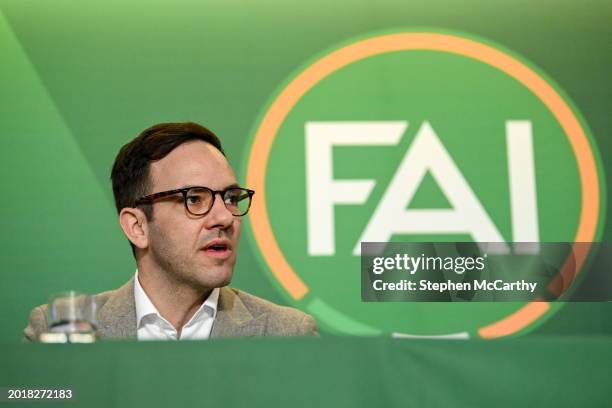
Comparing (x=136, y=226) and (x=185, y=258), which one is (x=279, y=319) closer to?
(x=185, y=258)

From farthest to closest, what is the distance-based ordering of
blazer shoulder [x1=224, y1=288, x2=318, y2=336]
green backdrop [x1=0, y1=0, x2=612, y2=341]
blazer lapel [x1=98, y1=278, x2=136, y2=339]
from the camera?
green backdrop [x1=0, y1=0, x2=612, y2=341] → blazer shoulder [x1=224, y1=288, x2=318, y2=336] → blazer lapel [x1=98, y1=278, x2=136, y2=339]

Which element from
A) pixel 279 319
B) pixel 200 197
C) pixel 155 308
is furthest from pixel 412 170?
pixel 155 308

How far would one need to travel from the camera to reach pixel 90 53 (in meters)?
3.01

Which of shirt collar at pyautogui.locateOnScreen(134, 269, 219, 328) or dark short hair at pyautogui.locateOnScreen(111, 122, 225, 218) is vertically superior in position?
dark short hair at pyautogui.locateOnScreen(111, 122, 225, 218)

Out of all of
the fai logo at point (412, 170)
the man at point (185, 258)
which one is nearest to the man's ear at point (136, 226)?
the man at point (185, 258)

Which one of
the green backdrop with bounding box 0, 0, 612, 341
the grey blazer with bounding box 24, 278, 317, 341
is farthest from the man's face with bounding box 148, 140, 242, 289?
the green backdrop with bounding box 0, 0, 612, 341

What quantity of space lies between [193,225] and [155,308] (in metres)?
0.26

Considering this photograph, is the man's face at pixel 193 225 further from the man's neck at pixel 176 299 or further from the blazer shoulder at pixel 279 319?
the blazer shoulder at pixel 279 319

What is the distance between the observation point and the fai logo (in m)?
2.91

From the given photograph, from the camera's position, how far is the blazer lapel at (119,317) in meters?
2.16

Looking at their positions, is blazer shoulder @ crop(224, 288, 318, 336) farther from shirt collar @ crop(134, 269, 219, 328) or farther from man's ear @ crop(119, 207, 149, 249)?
man's ear @ crop(119, 207, 149, 249)

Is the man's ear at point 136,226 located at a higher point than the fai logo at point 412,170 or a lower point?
lower

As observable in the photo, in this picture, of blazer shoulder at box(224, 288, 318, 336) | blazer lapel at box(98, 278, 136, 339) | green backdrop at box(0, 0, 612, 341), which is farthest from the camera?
green backdrop at box(0, 0, 612, 341)

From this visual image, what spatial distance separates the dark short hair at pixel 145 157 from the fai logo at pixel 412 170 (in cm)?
55
